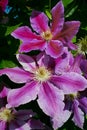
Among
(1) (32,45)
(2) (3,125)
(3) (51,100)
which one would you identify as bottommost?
(2) (3,125)

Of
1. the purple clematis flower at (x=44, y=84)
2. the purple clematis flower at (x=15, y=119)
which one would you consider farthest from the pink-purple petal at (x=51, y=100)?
the purple clematis flower at (x=15, y=119)

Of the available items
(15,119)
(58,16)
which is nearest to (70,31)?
(58,16)

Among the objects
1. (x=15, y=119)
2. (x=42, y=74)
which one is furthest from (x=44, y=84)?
(x=15, y=119)

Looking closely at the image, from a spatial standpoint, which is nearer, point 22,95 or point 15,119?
point 22,95

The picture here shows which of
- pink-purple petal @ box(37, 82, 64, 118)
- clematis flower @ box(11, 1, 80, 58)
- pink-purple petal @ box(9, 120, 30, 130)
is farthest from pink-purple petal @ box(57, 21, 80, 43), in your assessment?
pink-purple petal @ box(9, 120, 30, 130)

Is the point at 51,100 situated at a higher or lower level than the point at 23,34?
lower

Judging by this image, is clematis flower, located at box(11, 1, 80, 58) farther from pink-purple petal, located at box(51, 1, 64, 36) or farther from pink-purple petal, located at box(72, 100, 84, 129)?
pink-purple petal, located at box(72, 100, 84, 129)

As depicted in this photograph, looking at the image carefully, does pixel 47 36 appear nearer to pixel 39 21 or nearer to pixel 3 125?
pixel 39 21

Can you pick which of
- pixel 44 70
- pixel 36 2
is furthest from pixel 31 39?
pixel 36 2
